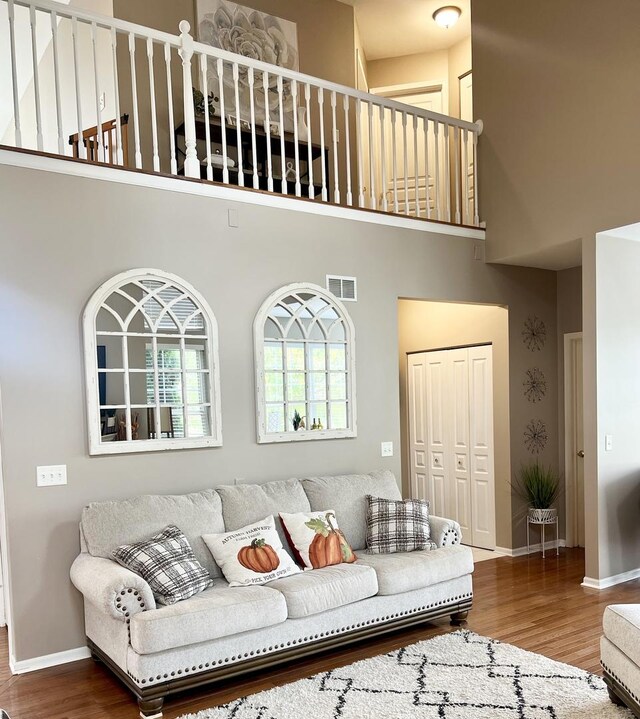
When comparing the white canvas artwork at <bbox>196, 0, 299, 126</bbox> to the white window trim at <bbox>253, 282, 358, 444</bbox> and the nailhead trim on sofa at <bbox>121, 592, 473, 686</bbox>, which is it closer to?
the white window trim at <bbox>253, 282, 358, 444</bbox>

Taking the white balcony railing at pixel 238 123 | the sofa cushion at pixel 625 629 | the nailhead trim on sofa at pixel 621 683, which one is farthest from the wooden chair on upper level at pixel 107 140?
the nailhead trim on sofa at pixel 621 683

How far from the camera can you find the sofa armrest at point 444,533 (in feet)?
13.6

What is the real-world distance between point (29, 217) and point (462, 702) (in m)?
3.29

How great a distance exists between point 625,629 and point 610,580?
212 cm

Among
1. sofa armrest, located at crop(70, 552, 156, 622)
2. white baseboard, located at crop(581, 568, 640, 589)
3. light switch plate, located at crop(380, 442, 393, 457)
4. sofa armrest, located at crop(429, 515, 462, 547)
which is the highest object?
light switch plate, located at crop(380, 442, 393, 457)

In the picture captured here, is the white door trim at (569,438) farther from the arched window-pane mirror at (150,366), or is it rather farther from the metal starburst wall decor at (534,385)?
the arched window-pane mirror at (150,366)

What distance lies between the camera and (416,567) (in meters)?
3.78

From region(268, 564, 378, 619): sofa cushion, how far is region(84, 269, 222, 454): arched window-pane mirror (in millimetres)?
1063

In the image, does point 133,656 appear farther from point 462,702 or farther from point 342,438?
point 342,438

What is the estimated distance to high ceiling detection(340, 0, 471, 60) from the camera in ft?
21.1

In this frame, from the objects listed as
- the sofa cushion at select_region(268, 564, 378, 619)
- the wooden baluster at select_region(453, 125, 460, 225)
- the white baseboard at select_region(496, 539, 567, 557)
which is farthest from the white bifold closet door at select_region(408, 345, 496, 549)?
the sofa cushion at select_region(268, 564, 378, 619)

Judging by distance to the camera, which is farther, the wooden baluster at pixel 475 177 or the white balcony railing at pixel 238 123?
the wooden baluster at pixel 475 177

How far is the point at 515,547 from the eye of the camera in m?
5.70

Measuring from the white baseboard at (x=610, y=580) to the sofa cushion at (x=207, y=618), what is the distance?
257 cm
